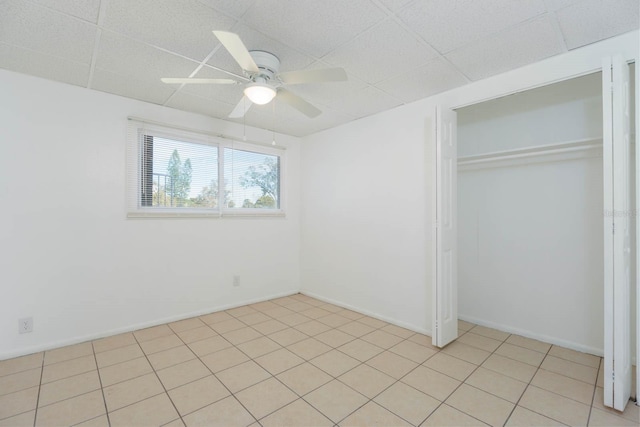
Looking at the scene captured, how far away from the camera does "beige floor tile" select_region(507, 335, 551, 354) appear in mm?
2740

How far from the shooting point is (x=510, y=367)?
242 centimetres

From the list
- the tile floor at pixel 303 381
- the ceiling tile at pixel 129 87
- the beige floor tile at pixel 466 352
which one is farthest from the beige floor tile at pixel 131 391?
the ceiling tile at pixel 129 87

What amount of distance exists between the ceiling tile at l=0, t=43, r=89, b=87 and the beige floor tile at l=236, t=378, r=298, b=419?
2919 mm

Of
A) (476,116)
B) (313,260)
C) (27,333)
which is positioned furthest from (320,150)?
(27,333)

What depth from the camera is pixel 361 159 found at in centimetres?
376

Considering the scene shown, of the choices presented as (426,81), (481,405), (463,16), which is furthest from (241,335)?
(463,16)

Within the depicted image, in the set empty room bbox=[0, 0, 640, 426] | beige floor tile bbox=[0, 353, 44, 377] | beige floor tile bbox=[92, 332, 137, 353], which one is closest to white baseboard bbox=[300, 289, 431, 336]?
empty room bbox=[0, 0, 640, 426]

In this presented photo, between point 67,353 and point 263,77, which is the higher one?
point 263,77

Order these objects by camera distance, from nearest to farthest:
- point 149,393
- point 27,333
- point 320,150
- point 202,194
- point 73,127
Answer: point 149,393 → point 27,333 → point 73,127 → point 202,194 → point 320,150

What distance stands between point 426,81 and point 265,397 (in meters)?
2.93

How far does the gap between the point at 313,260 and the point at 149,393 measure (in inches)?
107

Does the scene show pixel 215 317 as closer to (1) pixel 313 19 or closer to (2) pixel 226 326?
(2) pixel 226 326

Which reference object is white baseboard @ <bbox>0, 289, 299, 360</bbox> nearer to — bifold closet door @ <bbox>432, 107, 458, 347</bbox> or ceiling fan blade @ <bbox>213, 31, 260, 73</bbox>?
bifold closet door @ <bbox>432, 107, 458, 347</bbox>

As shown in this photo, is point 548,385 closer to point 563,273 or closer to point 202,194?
point 563,273
